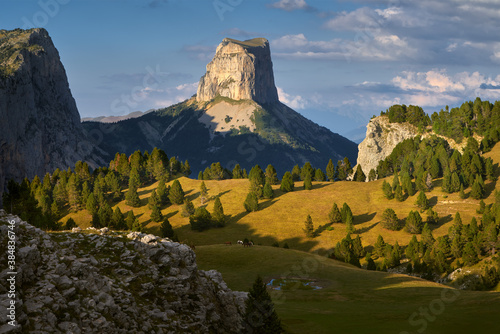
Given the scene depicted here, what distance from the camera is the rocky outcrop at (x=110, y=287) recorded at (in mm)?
26672

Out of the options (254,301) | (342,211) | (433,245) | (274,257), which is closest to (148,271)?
(254,301)

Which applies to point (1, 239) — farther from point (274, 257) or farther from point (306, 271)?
point (274, 257)

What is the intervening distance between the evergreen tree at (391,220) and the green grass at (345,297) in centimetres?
5024

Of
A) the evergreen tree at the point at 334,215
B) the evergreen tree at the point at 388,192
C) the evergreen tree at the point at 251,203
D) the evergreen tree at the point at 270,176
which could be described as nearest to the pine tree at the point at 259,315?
the evergreen tree at the point at 334,215

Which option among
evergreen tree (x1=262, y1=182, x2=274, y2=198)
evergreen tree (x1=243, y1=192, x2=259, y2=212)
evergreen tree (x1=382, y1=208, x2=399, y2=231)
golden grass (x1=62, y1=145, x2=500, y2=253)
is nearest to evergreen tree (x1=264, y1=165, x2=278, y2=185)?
golden grass (x1=62, y1=145, x2=500, y2=253)

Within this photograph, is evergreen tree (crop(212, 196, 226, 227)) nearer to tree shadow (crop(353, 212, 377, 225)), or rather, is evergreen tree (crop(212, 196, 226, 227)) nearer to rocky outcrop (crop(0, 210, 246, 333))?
tree shadow (crop(353, 212, 377, 225))

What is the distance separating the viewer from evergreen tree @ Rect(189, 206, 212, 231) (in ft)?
471

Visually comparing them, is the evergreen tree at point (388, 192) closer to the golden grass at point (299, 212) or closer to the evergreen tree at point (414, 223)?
the golden grass at point (299, 212)

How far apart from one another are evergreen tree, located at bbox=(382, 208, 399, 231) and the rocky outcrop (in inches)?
4123

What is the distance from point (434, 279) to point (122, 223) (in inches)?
3254

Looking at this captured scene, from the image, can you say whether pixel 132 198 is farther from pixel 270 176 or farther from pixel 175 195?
pixel 270 176

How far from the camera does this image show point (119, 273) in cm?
3438

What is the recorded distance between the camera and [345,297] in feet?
214

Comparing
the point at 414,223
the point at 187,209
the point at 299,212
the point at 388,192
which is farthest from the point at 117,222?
the point at 388,192
